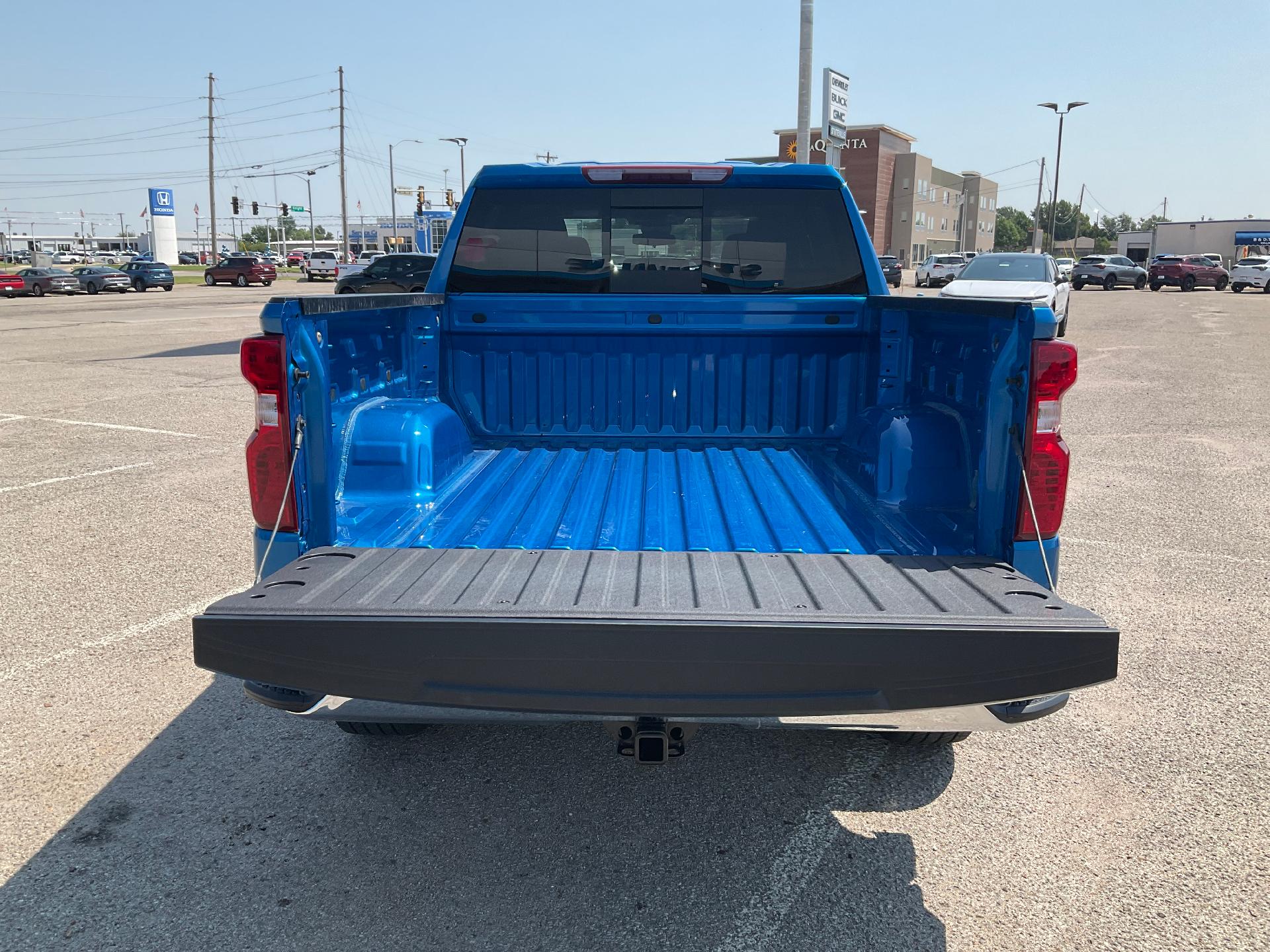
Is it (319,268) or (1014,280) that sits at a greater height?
(319,268)

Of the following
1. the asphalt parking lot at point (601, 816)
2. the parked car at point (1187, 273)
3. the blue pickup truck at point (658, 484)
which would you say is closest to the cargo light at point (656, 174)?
the blue pickup truck at point (658, 484)

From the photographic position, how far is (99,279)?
4406cm

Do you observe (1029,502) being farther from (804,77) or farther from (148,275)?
(148,275)

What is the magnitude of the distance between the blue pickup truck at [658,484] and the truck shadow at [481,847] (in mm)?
290

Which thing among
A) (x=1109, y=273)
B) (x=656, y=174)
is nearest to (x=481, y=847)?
(x=656, y=174)

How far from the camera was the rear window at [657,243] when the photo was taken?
14.6 ft

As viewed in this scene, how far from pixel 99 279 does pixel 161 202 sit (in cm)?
5894

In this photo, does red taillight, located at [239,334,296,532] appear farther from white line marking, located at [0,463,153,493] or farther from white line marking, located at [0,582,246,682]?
white line marking, located at [0,463,153,493]

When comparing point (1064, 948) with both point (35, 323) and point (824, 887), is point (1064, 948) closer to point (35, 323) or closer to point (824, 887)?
point (824, 887)

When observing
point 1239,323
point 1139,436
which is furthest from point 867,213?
point 1139,436

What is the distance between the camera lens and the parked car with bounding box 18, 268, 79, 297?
41.6 m

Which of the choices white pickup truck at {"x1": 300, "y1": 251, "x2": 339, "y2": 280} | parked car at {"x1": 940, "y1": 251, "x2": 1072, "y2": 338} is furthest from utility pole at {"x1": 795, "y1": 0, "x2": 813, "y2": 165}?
white pickup truck at {"x1": 300, "y1": 251, "x2": 339, "y2": 280}

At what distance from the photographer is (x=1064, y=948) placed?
261 cm

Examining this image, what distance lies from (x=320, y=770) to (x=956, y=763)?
7.97ft
